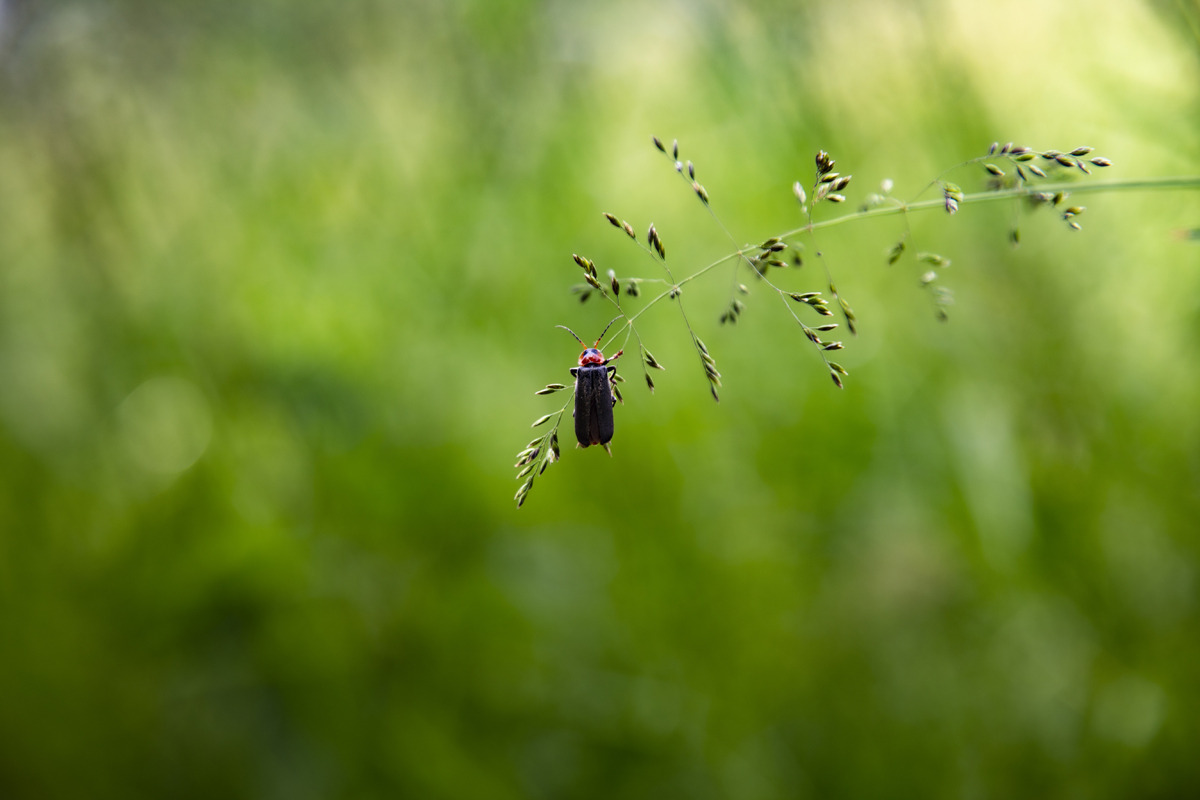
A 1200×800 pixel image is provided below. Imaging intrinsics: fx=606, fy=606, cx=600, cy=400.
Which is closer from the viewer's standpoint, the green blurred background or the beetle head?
the beetle head

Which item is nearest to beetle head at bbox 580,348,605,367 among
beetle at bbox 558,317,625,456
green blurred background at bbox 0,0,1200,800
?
beetle at bbox 558,317,625,456

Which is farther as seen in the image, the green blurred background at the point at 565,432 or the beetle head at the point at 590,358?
the green blurred background at the point at 565,432

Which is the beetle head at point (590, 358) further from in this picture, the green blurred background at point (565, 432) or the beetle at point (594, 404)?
the green blurred background at point (565, 432)

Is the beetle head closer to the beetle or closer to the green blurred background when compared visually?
the beetle

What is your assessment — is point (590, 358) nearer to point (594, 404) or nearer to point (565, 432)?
point (594, 404)

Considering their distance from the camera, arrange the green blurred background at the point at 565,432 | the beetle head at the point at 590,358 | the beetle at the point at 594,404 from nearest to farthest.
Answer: the beetle at the point at 594,404 → the beetle head at the point at 590,358 → the green blurred background at the point at 565,432

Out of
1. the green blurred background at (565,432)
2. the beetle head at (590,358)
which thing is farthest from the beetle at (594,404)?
the green blurred background at (565,432)

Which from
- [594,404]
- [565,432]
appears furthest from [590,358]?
[565,432]

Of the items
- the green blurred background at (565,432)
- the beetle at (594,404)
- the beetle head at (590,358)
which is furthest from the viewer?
the green blurred background at (565,432)
